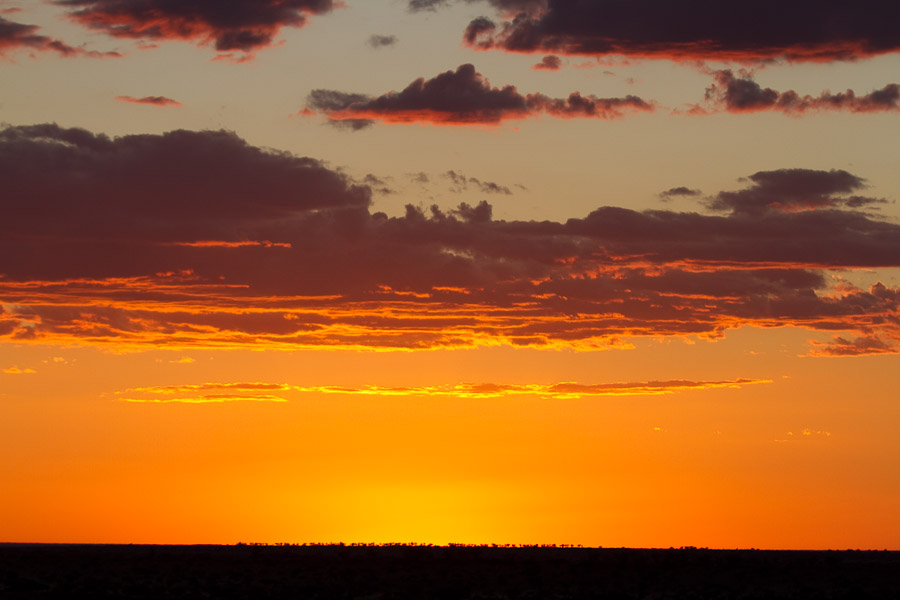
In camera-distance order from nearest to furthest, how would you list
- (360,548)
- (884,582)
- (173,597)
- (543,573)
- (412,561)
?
1. (173,597)
2. (884,582)
3. (543,573)
4. (412,561)
5. (360,548)

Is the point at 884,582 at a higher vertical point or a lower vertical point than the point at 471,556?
lower

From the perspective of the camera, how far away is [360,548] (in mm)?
123812

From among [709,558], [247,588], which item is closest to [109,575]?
[247,588]

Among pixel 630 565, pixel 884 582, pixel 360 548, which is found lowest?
pixel 884 582

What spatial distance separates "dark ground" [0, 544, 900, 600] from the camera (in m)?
81.4

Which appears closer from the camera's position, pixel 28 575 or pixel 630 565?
pixel 28 575

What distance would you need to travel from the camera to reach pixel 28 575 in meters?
87.5

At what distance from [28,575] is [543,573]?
33316mm

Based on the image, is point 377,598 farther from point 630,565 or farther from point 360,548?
point 360,548

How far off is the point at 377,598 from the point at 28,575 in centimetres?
2373

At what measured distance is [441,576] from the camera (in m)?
90.4

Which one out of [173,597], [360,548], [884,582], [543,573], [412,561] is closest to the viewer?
[173,597]

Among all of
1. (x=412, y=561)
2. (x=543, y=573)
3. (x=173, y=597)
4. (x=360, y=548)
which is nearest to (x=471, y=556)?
(x=412, y=561)

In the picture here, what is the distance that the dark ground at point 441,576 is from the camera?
81438 mm
